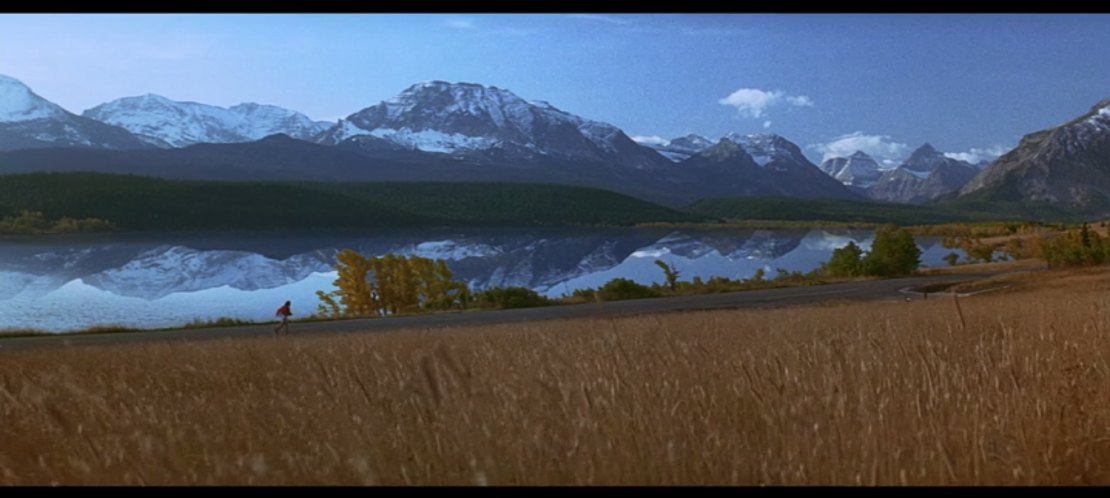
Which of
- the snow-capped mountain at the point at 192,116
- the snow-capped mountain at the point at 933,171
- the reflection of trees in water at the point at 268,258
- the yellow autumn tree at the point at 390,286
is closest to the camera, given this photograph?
the snow-capped mountain at the point at 933,171

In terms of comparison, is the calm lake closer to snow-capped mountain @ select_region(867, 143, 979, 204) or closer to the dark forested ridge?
the dark forested ridge

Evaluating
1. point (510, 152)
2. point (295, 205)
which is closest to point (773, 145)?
point (510, 152)

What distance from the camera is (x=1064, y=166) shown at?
8992 mm

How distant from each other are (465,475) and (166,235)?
3607 cm

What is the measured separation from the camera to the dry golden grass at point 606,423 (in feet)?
9.64

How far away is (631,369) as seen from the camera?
4.21m

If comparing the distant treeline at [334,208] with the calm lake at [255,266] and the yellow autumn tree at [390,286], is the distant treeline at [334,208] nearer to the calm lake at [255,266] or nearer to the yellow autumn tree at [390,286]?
the calm lake at [255,266]

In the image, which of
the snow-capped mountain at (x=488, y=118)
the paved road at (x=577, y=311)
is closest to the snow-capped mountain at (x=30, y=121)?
the snow-capped mountain at (x=488, y=118)

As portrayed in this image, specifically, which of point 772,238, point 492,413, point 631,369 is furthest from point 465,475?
point 772,238

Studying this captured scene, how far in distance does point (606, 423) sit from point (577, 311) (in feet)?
58.5

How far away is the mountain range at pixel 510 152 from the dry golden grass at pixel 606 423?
2.17 metres

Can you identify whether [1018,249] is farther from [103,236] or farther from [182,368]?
[103,236]

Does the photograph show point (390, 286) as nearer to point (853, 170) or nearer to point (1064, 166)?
point (853, 170)

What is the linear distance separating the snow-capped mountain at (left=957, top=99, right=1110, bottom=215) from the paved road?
303 inches
